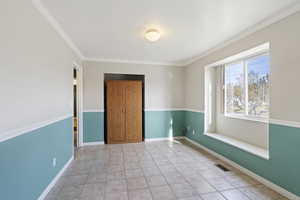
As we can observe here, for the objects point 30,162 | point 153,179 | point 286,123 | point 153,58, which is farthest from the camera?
point 153,58

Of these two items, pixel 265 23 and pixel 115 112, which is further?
pixel 115 112

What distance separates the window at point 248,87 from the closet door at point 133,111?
7.88ft

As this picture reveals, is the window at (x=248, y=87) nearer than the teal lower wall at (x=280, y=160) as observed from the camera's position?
No

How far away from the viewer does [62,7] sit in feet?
6.64

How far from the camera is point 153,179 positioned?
2600 mm

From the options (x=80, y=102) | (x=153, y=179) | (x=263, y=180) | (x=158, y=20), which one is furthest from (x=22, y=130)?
(x=263, y=180)

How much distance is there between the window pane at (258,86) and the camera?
9.40 feet

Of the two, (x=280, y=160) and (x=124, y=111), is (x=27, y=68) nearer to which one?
(x=124, y=111)

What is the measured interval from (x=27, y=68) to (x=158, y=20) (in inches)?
71.4

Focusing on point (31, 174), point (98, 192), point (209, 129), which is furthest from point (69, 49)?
point (209, 129)

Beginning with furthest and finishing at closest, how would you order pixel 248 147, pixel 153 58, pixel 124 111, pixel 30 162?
pixel 124 111 < pixel 153 58 < pixel 248 147 < pixel 30 162

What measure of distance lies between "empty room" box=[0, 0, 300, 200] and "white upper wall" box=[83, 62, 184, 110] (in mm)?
40

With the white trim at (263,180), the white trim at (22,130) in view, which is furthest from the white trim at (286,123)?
the white trim at (22,130)

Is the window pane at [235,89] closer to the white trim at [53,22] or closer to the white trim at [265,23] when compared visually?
the white trim at [265,23]
